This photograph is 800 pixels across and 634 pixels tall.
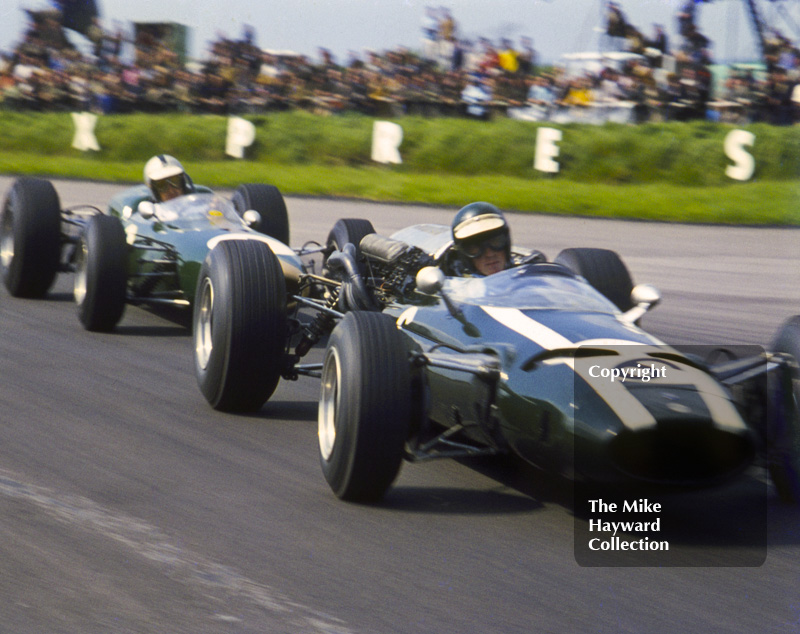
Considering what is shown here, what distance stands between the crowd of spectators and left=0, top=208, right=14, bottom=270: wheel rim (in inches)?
548

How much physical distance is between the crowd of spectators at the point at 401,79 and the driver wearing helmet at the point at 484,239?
15.8 meters

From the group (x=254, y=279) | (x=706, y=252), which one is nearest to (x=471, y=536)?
(x=254, y=279)

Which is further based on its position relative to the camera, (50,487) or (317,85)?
(317,85)

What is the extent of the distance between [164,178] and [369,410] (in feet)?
16.9

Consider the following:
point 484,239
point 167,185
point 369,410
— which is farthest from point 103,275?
point 369,410

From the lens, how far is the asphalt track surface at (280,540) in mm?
3400

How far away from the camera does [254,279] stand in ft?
18.6

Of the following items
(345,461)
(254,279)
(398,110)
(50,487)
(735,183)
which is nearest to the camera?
(345,461)

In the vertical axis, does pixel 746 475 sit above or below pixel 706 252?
above

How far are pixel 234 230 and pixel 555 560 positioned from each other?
5.04 meters

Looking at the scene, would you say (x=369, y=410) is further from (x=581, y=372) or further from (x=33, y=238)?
(x=33, y=238)

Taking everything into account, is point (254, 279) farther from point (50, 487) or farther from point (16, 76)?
point (16, 76)

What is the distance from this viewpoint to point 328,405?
15.7 ft

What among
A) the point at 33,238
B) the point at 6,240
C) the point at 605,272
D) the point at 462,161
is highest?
the point at 605,272
